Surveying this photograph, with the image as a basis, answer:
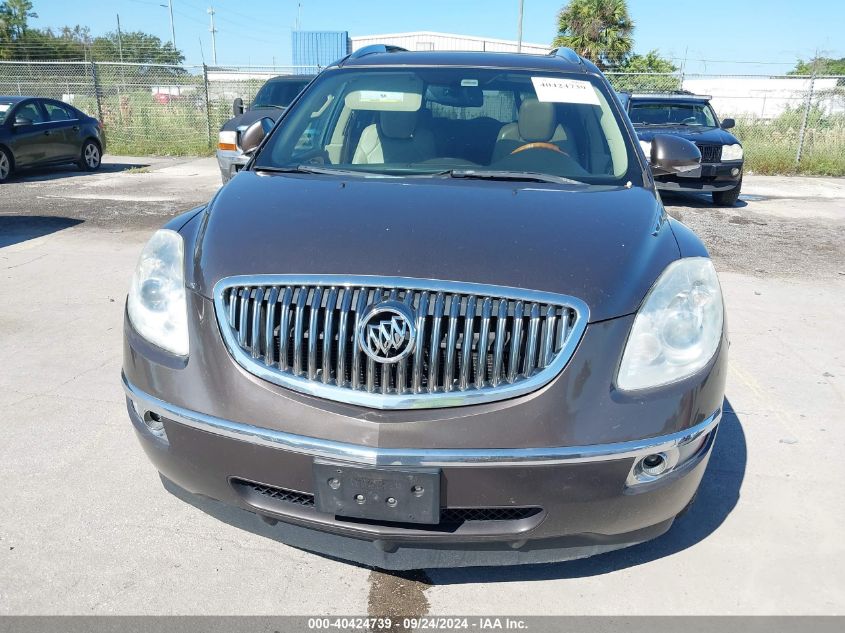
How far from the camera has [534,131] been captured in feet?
11.4

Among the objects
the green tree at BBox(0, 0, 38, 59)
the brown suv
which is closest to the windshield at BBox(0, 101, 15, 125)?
the brown suv

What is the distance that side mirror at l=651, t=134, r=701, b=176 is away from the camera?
145 inches

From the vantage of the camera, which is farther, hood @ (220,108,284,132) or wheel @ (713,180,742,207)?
wheel @ (713,180,742,207)

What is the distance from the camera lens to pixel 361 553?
2.51 metres

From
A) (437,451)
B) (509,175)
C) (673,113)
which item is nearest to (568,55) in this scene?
(509,175)

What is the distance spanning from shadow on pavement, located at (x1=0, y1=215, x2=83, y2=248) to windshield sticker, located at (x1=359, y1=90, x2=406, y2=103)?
17.1ft

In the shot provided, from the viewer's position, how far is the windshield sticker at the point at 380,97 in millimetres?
3633

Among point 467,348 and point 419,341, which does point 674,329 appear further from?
point 419,341

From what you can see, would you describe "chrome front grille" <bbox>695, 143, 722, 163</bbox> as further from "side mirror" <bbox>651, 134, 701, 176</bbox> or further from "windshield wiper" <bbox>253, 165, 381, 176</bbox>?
"windshield wiper" <bbox>253, 165, 381, 176</bbox>

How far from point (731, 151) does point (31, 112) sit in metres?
11.4

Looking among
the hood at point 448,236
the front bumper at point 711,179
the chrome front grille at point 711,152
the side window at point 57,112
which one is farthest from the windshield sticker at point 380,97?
the side window at point 57,112

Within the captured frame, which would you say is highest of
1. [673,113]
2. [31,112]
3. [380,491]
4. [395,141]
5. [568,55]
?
[568,55]

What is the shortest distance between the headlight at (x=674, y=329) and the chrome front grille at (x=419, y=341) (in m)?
0.20

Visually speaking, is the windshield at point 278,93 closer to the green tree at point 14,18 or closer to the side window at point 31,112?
the side window at point 31,112
